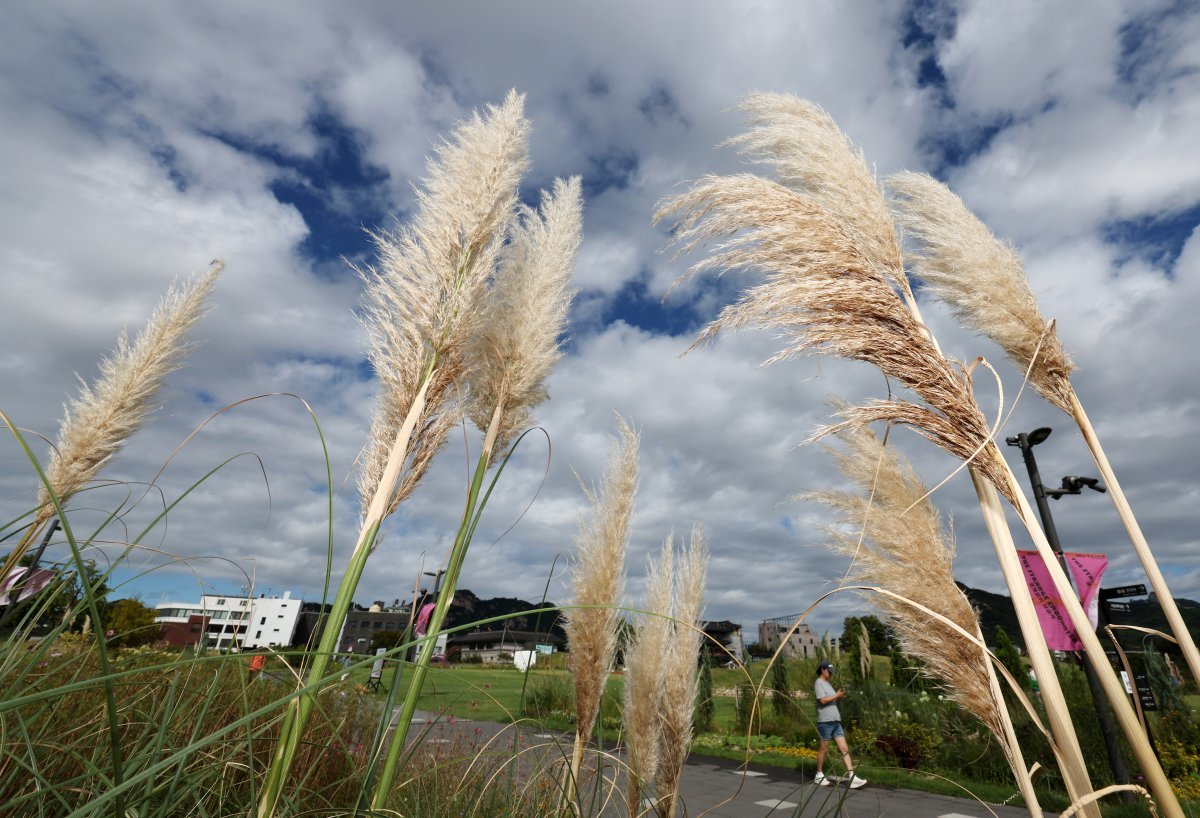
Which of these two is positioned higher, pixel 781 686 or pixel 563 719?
pixel 781 686

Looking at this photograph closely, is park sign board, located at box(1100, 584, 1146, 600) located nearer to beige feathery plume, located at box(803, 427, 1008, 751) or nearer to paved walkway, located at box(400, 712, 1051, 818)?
paved walkway, located at box(400, 712, 1051, 818)

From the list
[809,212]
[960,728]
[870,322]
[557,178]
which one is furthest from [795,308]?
[960,728]

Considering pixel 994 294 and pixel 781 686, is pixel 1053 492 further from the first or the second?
pixel 781 686

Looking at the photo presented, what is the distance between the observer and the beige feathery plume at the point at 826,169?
196cm

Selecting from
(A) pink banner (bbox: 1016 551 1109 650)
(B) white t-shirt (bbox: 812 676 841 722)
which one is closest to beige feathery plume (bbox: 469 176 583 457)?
(A) pink banner (bbox: 1016 551 1109 650)

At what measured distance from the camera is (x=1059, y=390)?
92.4 inches

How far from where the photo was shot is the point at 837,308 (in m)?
1.87

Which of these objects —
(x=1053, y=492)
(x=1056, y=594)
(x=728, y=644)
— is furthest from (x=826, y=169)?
(x=1053, y=492)

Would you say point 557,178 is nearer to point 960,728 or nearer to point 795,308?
point 795,308

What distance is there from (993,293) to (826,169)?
2.62 ft

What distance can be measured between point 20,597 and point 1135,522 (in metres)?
4.08

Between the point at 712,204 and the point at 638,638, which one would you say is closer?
the point at 712,204

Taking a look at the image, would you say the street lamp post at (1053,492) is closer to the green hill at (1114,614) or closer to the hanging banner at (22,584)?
the green hill at (1114,614)

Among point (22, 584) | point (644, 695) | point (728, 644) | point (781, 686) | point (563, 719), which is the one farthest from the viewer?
point (781, 686)
